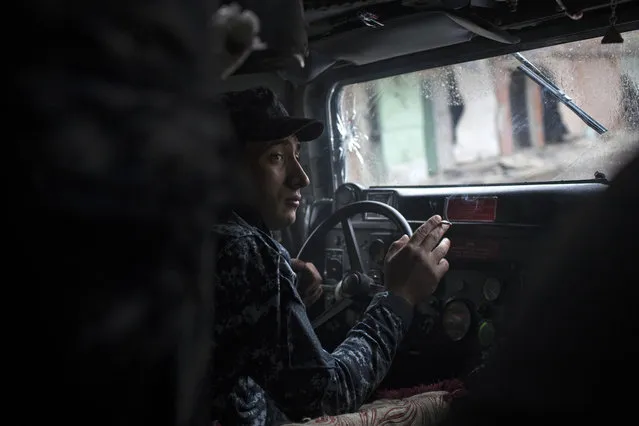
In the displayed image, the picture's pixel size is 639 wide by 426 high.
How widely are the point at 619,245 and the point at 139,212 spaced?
35cm

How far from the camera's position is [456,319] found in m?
2.37

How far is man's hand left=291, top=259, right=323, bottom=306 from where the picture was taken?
247cm

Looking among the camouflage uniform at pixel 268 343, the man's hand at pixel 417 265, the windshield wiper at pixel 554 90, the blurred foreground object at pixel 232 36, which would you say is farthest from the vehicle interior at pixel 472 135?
the blurred foreground object at pixel 232 36

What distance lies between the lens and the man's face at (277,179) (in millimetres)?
1838

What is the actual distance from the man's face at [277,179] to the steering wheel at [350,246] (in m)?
0.56

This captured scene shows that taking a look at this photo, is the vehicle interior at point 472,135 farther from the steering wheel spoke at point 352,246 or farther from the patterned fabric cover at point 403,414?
the patterned fabric cover at point 403,414

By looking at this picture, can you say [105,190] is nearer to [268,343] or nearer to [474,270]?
[268,343]

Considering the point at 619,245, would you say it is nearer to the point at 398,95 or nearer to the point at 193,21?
the point at 193,21

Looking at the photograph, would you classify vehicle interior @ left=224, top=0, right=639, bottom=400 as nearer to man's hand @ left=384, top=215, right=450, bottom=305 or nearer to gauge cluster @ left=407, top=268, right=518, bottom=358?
gauge cluster @ left=407, top=268, right=518, bottom=358

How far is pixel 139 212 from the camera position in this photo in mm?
422

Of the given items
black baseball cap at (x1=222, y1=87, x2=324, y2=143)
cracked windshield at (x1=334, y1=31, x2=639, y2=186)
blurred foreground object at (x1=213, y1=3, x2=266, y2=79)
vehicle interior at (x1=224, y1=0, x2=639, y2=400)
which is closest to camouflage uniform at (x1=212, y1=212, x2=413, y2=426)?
black baseball cap at (x1=222, y1=87, x2=324, y2=143)

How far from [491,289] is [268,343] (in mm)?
1178

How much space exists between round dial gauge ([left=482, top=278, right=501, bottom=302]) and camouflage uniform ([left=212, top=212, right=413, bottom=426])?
913mm

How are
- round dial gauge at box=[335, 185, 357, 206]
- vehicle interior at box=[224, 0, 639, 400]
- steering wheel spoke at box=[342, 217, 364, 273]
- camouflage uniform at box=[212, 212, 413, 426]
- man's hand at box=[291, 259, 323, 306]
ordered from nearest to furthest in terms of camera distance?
camouflage uniform at box=[212, 212, 413, 426] < vehicle interior at box=[224, 0, 639, 400] < man's hand at box=[291, 259, 323, 306] < steering wheel spoke at box=[342, 217, 364, 273] < round dial gauge at box=[335, 185, 357, 206]
